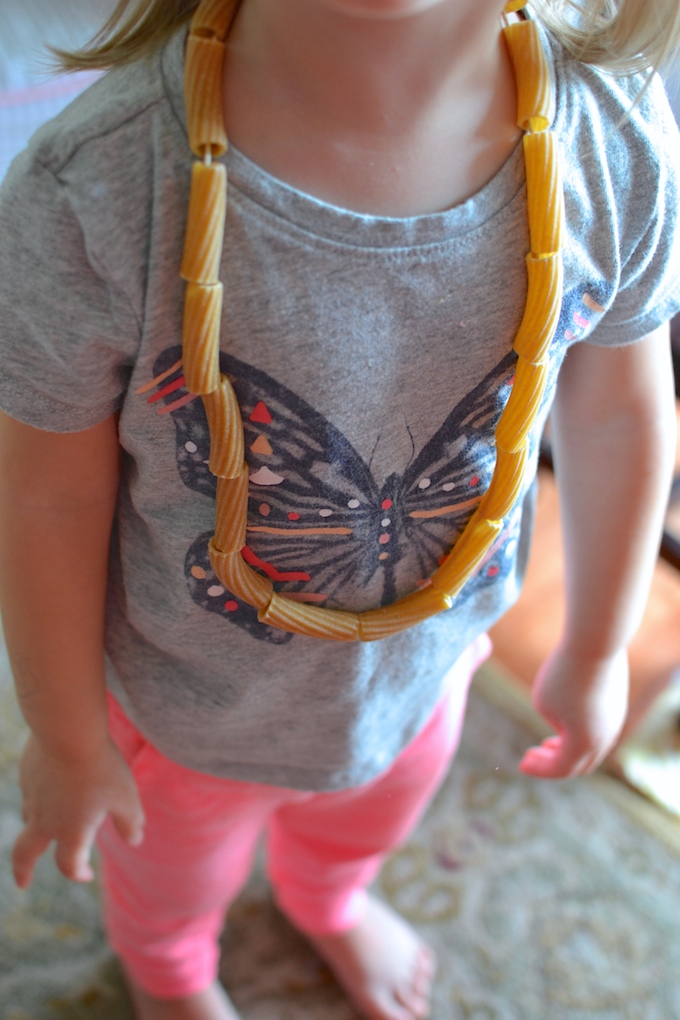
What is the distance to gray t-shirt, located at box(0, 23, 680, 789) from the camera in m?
0.37

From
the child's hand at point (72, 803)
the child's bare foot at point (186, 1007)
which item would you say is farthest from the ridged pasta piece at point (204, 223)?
the child's bare foot at point (186, 1007)

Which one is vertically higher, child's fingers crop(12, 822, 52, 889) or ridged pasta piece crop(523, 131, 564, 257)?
ridged pasta piece crop(523, 131, 564, 257)

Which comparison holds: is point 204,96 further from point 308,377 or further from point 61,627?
point 61,627

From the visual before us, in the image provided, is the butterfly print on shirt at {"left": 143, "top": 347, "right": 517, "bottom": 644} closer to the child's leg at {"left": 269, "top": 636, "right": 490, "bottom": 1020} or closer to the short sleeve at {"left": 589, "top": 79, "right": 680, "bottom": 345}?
the short sleeve at {"left": 589, "top": 79, "right": 680, "bottom": 345}

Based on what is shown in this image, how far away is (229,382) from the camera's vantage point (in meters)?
0.40

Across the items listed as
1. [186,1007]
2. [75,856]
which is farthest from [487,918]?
[75,856]

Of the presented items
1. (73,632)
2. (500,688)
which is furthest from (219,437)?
(500,688)

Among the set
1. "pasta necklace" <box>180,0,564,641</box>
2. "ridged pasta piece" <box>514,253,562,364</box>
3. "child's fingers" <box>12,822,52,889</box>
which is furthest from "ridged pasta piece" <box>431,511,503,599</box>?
"child's fingers" <box>12,822,52,889</box>

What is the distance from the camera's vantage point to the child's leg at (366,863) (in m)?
0.72

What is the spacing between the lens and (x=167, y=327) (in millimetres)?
384

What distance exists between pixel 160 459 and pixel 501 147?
22 centimetres

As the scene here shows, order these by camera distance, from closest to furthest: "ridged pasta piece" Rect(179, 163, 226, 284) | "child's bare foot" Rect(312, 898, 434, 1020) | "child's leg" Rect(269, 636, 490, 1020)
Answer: "ridged pasta piece" Rect(179, 163, 226, 284) < "child's leg" Rect(269, 636, 490, 1020) < "child's bare foot" Rect(312, 898, 434, 1020)

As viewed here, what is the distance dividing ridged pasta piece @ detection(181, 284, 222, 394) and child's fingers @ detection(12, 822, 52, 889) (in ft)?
1.21

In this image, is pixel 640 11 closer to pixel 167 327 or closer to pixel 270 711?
pixel 167 327
